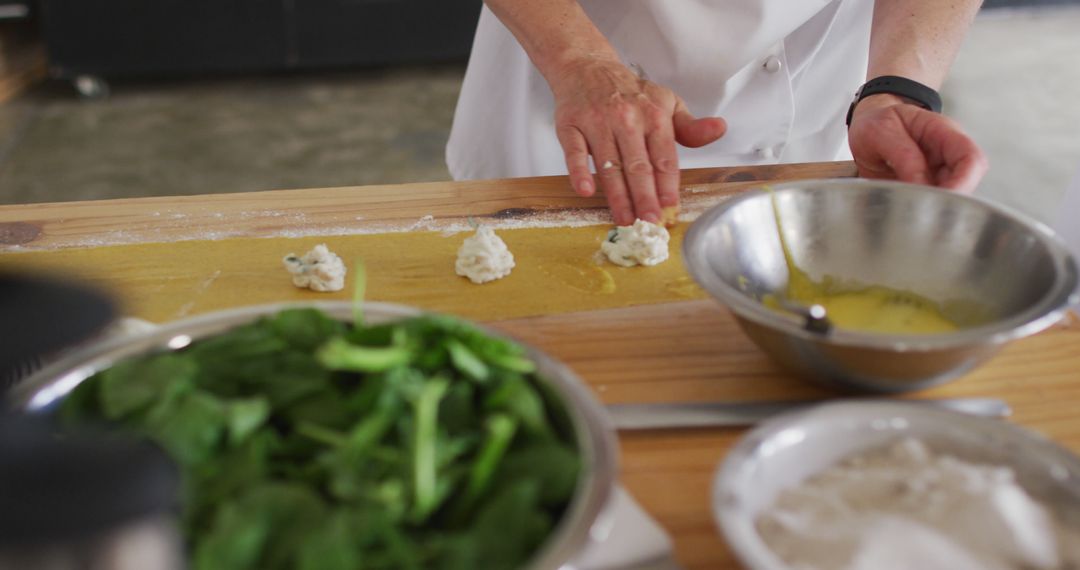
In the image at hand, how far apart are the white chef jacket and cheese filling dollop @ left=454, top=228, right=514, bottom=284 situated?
0.64 meters

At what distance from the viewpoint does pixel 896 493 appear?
71 cm

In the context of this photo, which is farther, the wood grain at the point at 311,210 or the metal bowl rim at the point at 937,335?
the wood grain at the point at 311,210

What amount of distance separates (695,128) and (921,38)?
0.43m

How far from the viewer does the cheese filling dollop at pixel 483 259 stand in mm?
1130

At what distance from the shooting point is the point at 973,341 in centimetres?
81

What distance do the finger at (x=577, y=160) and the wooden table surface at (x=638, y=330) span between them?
0.15ft

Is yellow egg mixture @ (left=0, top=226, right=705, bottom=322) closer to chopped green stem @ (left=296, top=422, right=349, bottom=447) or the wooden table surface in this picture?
the wooden table surface

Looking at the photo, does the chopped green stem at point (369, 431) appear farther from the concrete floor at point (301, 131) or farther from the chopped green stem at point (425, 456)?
the concrete floor at point (301, 131)

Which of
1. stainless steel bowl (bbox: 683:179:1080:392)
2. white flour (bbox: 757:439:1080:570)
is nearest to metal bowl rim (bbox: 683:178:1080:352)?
stainless steel bowl (bbox: 683:179:1080:392)

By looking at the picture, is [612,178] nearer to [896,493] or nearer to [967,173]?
[967,173]

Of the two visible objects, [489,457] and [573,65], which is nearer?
[489,457]

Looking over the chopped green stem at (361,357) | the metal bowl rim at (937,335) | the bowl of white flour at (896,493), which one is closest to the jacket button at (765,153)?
the metal bowl rim at (937,335)

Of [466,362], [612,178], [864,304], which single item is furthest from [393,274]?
[864,304]

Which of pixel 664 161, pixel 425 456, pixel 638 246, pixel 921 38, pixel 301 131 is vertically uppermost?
pixel 301 131
